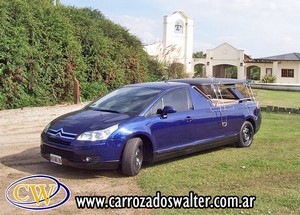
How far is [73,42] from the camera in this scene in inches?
645

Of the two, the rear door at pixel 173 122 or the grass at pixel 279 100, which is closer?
the rear door at pixel 173 122

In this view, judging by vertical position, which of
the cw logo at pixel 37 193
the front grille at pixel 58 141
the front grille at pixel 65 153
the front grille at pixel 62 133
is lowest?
the cw logo at pixel 37 193

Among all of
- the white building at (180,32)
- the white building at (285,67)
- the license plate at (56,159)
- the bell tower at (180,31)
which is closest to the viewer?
the license plate at (56,159)

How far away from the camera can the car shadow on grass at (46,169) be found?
6320mm

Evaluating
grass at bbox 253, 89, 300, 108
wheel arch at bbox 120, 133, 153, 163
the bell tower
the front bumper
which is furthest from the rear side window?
the bell tower

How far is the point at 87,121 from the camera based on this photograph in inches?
247

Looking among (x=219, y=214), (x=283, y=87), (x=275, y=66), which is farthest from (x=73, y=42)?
(x=275, y=66)

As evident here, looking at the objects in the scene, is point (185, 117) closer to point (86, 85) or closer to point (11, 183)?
point (11, 183)

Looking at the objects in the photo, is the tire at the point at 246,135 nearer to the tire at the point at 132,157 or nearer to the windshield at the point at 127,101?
the windshield at the point at 127,101

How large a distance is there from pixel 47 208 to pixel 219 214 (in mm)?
2147

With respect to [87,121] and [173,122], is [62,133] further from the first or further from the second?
[173,122]

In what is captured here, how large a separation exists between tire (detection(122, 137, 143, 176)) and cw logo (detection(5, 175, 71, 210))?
3.28ft

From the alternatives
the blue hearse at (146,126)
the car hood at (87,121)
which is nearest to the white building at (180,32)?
the blue hearse at (146,126)

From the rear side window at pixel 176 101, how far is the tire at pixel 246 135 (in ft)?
6.36
